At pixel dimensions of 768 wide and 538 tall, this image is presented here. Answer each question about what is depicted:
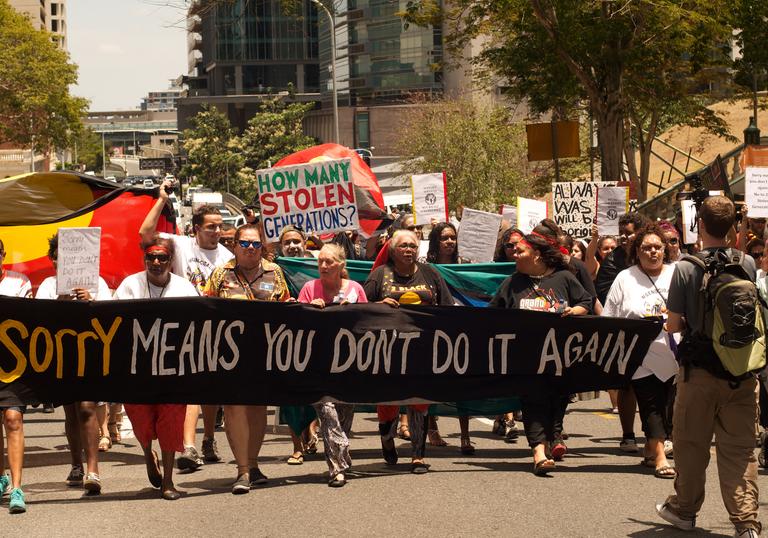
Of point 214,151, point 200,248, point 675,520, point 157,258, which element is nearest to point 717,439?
point 675,520

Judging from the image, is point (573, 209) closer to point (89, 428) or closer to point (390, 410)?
point (390, 410)

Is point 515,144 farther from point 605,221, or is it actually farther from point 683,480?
point 683,480

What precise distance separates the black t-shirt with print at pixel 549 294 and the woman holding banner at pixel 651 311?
0.93 ft

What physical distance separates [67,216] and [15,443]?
4878mm

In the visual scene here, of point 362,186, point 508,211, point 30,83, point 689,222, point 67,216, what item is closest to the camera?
point 67,216

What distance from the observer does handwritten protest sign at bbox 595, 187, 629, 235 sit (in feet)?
52.0

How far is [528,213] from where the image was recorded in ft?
52.7

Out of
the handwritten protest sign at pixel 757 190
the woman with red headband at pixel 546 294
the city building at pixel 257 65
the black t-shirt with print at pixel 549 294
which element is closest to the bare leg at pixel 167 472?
the woman with red headband at pixel 546 294

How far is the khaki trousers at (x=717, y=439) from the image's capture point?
7227mm

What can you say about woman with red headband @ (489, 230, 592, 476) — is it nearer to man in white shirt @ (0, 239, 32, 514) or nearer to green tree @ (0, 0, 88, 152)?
man in white shirt @ (0, 239, 32, 514)

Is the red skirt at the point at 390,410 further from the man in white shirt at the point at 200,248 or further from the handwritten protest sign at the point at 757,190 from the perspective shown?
the handwritten protest sign at the point at 757,190

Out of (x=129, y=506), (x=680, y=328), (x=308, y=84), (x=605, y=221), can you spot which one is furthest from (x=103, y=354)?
(x=308, y=84)

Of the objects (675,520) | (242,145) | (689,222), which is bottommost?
(675,520)

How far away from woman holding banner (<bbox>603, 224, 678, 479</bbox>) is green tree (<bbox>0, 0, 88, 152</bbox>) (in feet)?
203
